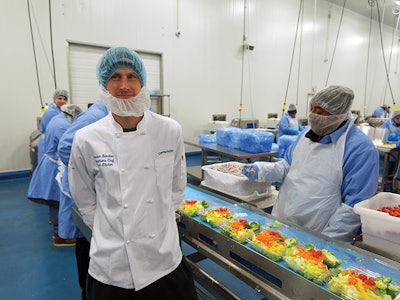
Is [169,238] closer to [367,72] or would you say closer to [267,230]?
[267,230]

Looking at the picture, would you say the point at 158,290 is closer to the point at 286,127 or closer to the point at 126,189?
the point at 126,189

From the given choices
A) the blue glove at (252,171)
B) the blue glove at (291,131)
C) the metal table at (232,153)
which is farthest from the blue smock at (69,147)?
the blue glove at (291,131)

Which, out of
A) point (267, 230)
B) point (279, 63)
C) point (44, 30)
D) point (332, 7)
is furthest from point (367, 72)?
point (267, 230)

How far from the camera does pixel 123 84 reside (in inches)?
42.2

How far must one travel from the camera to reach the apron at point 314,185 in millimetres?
1470

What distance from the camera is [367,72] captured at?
10.6 m

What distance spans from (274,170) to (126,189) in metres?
1.06

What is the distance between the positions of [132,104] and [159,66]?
206 inches

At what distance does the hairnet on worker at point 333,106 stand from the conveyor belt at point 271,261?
595 mm

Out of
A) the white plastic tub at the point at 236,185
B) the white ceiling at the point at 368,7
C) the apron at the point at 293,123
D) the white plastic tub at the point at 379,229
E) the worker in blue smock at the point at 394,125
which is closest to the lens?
the white plastic tub at the point at 379,229

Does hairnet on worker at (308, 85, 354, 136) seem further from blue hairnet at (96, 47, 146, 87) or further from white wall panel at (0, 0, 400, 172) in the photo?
white wall panel at (0, 0, 400, 172)

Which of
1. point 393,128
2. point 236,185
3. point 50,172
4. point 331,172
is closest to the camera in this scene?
point 331,172

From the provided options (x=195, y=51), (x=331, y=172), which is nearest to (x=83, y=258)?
(x=331, y=172)

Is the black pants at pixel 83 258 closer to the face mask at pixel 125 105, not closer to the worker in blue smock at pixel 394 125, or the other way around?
the face mask at pixel 125 105
